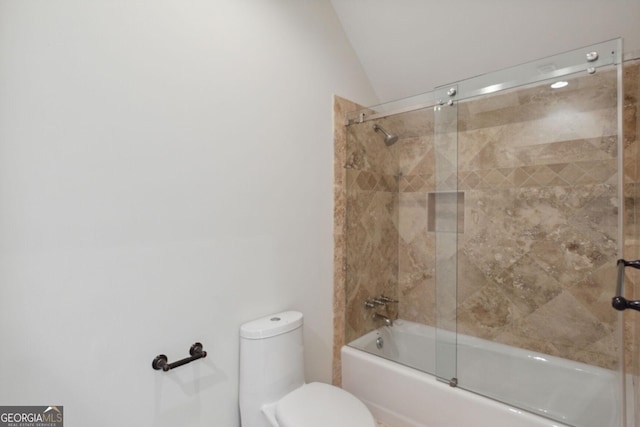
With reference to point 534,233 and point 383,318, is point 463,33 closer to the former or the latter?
point 534,233

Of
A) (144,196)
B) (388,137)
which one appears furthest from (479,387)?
(144,196)

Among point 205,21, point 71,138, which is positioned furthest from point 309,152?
point 71,138

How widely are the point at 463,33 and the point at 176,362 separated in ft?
7.53

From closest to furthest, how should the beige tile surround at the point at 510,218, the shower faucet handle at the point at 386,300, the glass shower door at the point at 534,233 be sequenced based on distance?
1. the glass shower door at the point at 534,233
2. the beige tile surround at the point at 510,218
3. the shower faucet handle at the point at 386,300

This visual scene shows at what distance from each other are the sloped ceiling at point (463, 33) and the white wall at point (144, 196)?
545 millimetres

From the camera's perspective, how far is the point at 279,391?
1460mm

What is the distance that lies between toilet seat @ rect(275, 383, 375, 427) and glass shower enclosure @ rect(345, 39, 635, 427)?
0.56 metres

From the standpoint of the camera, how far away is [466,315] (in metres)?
2.21

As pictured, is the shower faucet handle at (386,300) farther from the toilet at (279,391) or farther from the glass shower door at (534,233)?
the toilet at (279,391)

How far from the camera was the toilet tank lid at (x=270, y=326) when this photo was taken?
143 centimetres

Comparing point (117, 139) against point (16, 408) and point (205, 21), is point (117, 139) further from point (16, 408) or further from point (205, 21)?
point (16, 408)

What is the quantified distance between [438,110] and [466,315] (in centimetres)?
145
